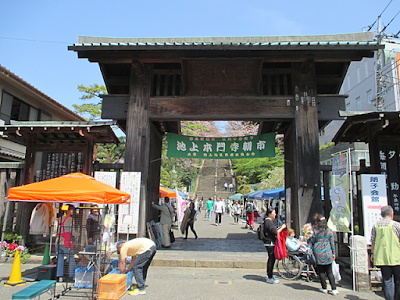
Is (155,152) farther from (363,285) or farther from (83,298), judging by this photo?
(363,285)

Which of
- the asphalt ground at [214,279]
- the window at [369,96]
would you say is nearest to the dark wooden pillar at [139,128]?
the asphalt ground at [214,279]

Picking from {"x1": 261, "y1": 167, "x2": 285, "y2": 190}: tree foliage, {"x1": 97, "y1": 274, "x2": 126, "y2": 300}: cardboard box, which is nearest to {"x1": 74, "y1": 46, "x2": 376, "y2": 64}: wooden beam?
{"x1": 97, "y1": 274, "x2": 126, "y2": 300}: cardboard box

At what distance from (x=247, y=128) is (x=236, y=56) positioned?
30.8m

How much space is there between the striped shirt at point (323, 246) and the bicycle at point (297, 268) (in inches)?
38.2

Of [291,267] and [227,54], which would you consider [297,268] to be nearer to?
[291,267]

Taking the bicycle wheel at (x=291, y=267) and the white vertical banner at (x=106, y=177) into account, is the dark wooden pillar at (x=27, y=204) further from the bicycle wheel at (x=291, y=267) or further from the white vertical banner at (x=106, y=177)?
the bicycle wheel at (x=291, y=267)

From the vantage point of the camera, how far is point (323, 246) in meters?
6.30

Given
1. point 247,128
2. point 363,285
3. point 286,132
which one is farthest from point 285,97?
point 247,128

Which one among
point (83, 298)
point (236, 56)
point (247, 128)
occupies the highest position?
point (247, 128)

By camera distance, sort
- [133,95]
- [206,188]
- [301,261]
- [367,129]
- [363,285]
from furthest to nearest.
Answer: [206,188] < [133,95] < [367,129] < [301,261] < [363,285]

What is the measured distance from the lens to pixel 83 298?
5.88 meters

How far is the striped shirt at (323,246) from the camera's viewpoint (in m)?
6.21

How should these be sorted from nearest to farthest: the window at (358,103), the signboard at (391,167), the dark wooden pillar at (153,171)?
the signboard at (391,167) → the dark wooden pillar at (153,171) → the window at (358,103)

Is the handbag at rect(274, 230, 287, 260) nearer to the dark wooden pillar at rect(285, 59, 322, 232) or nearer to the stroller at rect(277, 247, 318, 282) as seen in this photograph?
the stroller at rect(277, 247, 318, 282)
